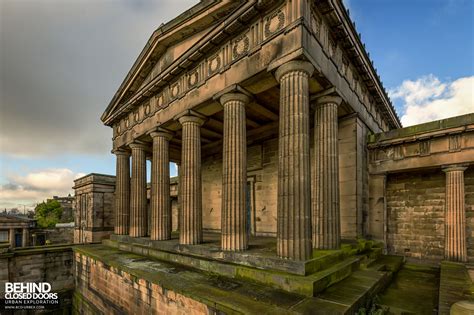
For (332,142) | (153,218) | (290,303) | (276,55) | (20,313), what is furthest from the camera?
(20,313)

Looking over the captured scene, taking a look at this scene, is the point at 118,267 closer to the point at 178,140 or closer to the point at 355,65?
the point at 178,140

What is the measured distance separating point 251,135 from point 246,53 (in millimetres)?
6367

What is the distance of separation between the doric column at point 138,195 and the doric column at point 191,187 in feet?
15.7

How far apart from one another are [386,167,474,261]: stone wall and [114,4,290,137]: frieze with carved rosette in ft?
30.0

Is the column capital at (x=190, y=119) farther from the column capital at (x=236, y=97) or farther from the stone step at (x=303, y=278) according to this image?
the stone step at (x=303, y=278)

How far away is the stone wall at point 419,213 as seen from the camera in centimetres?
1036

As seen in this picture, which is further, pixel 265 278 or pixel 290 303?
pixel 265 278

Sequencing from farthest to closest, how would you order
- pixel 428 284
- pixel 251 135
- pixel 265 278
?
pixel 251 135 → pixel 428 284 → pixel 265 278

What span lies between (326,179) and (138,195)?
34.2ft

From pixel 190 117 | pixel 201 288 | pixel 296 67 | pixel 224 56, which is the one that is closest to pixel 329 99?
pixel 296 67

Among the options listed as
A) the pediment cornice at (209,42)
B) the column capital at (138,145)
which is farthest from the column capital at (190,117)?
the column capital at (138,145)

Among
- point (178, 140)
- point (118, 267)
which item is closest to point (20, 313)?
point (118, 267)

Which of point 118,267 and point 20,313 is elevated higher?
point 118,267

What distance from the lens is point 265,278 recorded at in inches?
243
